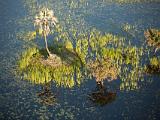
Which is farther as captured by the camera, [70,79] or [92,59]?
[92,59]

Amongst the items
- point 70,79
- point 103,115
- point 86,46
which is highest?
point 86,46

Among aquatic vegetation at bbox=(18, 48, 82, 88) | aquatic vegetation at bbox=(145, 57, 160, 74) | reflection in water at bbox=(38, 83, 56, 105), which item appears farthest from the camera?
aquatic vegetation at bbox=(145, 57, 160, 74)

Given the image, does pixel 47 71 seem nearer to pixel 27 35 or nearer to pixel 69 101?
pixel 69 101

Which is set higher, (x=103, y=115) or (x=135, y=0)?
(x=135, y=0)

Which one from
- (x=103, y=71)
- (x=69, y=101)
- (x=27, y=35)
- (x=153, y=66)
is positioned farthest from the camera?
(x=27, y=35)

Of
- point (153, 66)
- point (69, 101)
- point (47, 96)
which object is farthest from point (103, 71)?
point (153, 66)

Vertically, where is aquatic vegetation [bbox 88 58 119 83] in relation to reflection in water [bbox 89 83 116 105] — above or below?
above

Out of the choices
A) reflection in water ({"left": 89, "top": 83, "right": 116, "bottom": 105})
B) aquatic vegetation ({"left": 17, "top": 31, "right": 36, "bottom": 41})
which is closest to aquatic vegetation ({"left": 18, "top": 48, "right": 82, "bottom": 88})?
reflection in water ({"left": 89, "top": 83, "right": 116, "bottom": 105})

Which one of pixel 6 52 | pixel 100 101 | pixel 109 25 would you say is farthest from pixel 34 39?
pixel 100 101

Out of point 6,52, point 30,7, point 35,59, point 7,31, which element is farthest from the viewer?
point 30,7

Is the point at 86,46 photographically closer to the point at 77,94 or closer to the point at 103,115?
the point at 77,94

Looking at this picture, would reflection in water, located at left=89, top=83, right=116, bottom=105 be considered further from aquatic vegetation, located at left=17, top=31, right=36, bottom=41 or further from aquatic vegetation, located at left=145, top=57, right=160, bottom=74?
aquatic vegetation, located at left=17, top=31, right=36, bottom=41
